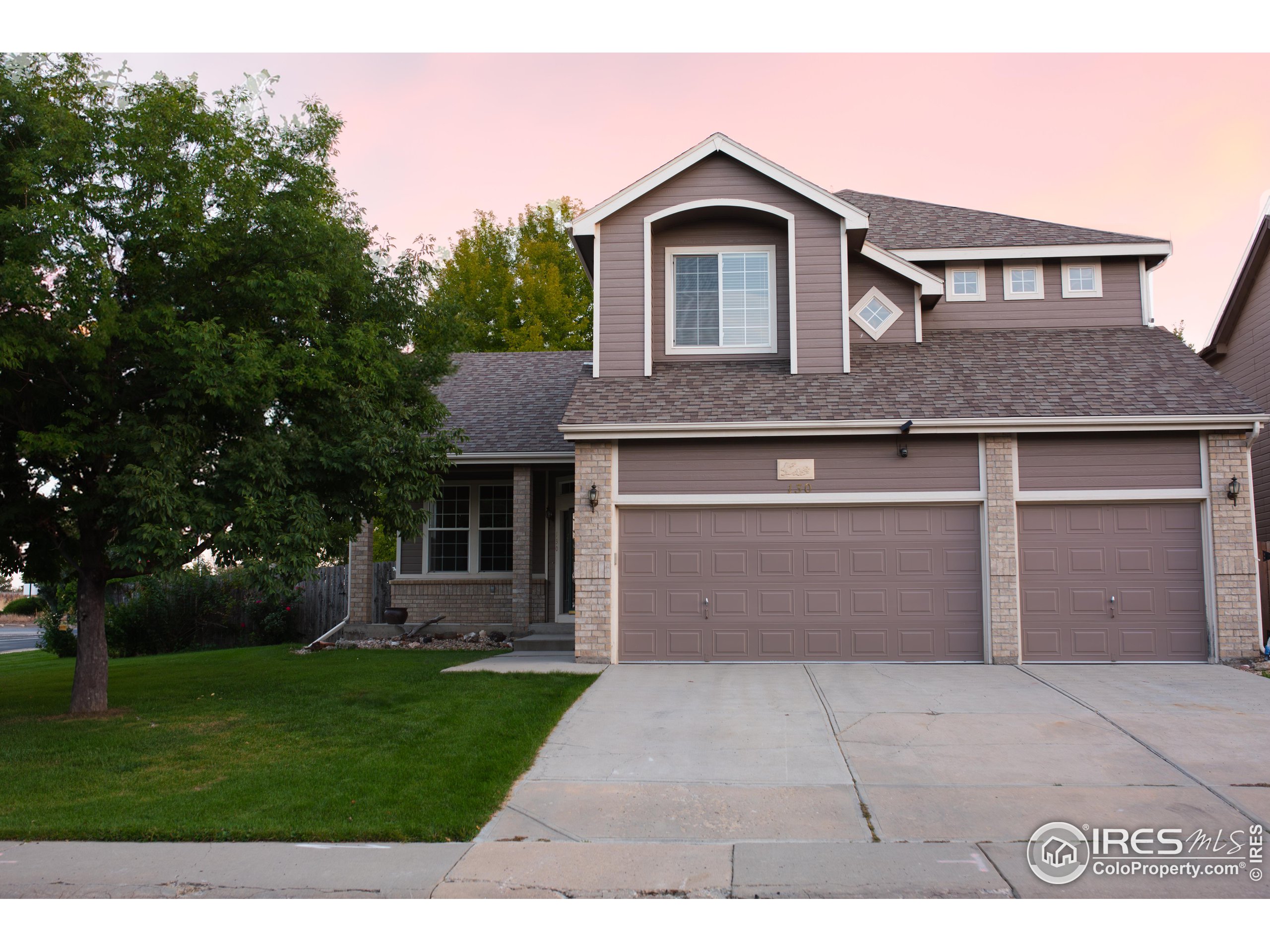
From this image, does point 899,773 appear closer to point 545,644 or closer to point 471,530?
point 545,644

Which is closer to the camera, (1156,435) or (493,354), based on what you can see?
(1156,435)

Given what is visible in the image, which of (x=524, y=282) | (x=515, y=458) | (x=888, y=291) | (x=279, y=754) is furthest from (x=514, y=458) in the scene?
(x=524, y=282)

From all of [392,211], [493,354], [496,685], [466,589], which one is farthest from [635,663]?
[392,211]

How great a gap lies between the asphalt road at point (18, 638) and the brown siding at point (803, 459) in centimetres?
1965

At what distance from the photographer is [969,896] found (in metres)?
4.74

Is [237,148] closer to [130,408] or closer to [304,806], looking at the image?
[130,408]

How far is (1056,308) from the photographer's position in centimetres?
1494

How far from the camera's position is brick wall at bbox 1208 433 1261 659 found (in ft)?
37.7

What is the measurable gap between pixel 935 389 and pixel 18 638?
30061mm

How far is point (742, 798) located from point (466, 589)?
10243 millimetres

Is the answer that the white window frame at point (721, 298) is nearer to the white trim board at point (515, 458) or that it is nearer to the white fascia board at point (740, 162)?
the white fascia board at point (740, 162)

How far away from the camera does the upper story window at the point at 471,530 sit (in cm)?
1619

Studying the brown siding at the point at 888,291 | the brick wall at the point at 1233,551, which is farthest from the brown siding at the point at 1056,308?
the brick wall at the point at 1233,551

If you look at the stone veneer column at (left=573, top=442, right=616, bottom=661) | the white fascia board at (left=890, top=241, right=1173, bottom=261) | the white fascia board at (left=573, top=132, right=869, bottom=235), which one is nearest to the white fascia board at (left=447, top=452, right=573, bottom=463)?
the stone veneer column at (left=573, top=442, right=616, bottom=661)
